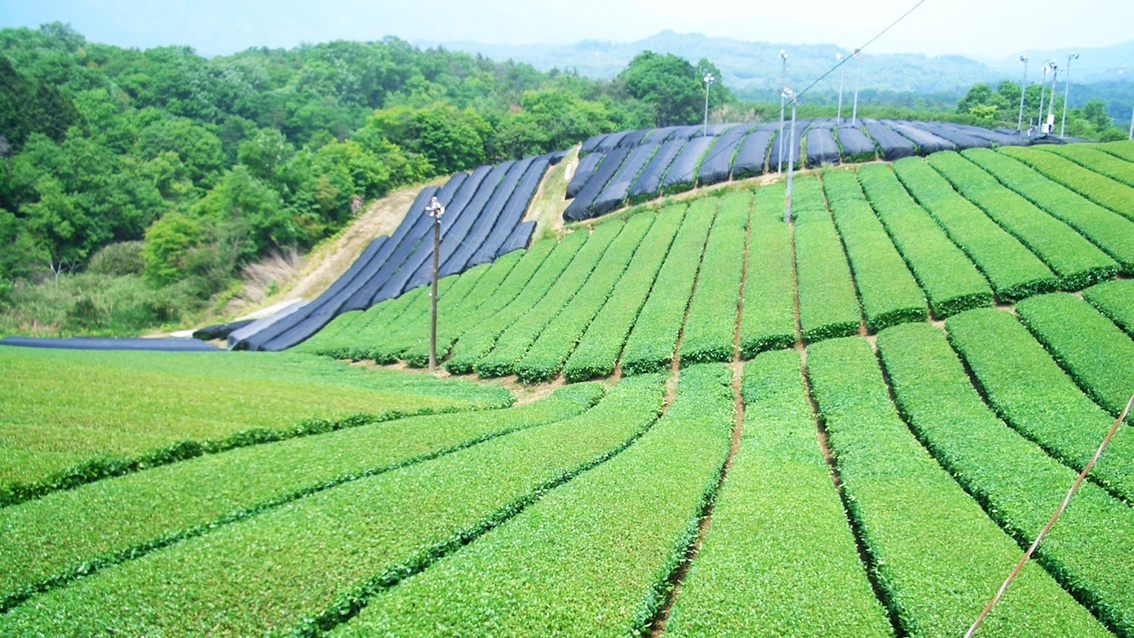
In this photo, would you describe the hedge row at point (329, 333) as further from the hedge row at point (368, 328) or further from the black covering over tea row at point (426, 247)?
the black covering over tea row at point (426, 247)

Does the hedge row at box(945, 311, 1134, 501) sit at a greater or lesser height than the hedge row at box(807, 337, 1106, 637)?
greater

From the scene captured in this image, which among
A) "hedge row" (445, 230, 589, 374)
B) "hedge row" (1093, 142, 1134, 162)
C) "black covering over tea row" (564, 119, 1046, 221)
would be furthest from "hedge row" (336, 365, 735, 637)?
"hedge row" (1093, 142, 1134, 162)

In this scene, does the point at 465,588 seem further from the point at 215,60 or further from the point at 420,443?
the point at 215,60

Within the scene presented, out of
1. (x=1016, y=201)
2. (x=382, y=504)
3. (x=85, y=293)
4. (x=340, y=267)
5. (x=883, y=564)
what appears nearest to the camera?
(x=883, y=564)

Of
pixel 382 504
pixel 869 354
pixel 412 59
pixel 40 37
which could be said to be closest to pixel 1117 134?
pixel 869 354

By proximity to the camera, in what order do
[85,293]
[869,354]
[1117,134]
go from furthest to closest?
[1117,134] < [85,293] < [869,354]

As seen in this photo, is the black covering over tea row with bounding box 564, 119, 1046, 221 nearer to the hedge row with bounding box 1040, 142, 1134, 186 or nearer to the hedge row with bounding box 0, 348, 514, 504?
the hedge row with bounding box 1040, 142, 1134, 186

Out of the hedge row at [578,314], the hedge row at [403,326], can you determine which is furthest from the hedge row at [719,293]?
the hedge row at [403,326]
